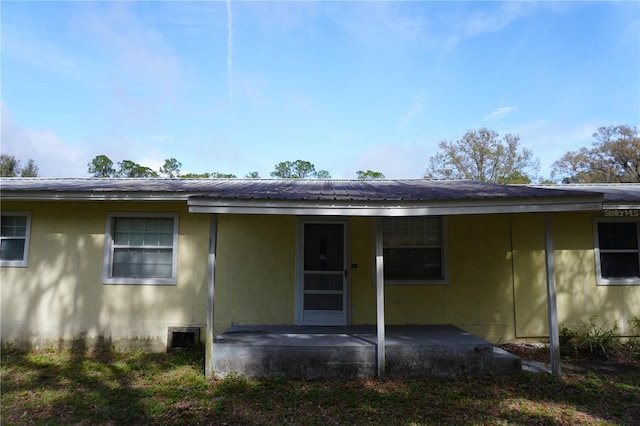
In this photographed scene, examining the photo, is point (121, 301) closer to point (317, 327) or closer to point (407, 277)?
point (317, 327)

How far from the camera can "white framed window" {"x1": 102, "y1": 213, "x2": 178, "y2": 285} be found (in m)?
6.41

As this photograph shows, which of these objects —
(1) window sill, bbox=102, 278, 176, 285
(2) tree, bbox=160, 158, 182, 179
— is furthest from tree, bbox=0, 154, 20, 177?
(1) window sill, bbox=102, 278, 176, 285

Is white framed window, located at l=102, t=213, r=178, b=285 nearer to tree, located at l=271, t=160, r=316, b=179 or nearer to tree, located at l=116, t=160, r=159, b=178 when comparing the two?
tree, located at l=116, t=160, r=159, b=178

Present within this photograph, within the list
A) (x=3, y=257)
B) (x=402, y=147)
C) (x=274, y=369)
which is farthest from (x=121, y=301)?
(x=402, y=147)

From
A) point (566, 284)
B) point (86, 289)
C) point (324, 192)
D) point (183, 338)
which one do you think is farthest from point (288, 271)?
point (566, 284)

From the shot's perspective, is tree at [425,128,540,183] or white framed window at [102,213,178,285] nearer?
white framed window at [102,213,178,285]

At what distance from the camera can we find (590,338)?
234 inches

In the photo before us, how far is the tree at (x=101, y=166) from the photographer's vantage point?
4141cm

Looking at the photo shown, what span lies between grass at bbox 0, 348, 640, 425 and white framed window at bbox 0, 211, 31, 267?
7.08 feet

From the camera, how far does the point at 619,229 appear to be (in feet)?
21.8

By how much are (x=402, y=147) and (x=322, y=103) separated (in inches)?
1191

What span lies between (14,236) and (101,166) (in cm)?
4095

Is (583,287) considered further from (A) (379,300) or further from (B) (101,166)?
(B) (101,166)

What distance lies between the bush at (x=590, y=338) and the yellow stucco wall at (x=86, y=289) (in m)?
6.54
